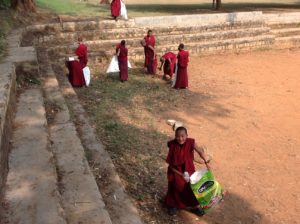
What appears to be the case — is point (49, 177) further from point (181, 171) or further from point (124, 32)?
point (124, 32)

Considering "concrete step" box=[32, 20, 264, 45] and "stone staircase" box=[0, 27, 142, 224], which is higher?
"concrete step" box=[32, 20, 264, 45]

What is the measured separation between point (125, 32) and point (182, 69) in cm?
479

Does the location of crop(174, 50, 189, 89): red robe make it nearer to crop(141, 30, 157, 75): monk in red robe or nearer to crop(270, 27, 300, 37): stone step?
crop(141, 30, 157, 75): monk in red robe

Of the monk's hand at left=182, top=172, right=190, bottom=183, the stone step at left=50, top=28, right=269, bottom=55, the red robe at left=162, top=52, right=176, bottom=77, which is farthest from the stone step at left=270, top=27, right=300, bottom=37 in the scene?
the monk's hand at left=182, top=172, right=190, bottom=183

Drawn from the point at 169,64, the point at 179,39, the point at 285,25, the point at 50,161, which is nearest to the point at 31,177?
the point at 50,161

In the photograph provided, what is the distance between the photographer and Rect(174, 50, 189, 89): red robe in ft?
35.7

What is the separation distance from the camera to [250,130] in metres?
8.31

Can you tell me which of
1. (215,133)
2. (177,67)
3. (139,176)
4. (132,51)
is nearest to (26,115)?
(139,176)

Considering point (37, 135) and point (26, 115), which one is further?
point (26, 115)

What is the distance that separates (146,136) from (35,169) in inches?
133

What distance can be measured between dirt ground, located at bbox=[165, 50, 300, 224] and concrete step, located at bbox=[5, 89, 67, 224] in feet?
7.39

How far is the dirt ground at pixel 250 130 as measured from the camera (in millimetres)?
5688

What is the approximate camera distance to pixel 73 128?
249 inches

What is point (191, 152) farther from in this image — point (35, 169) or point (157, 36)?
point (157, 36)
